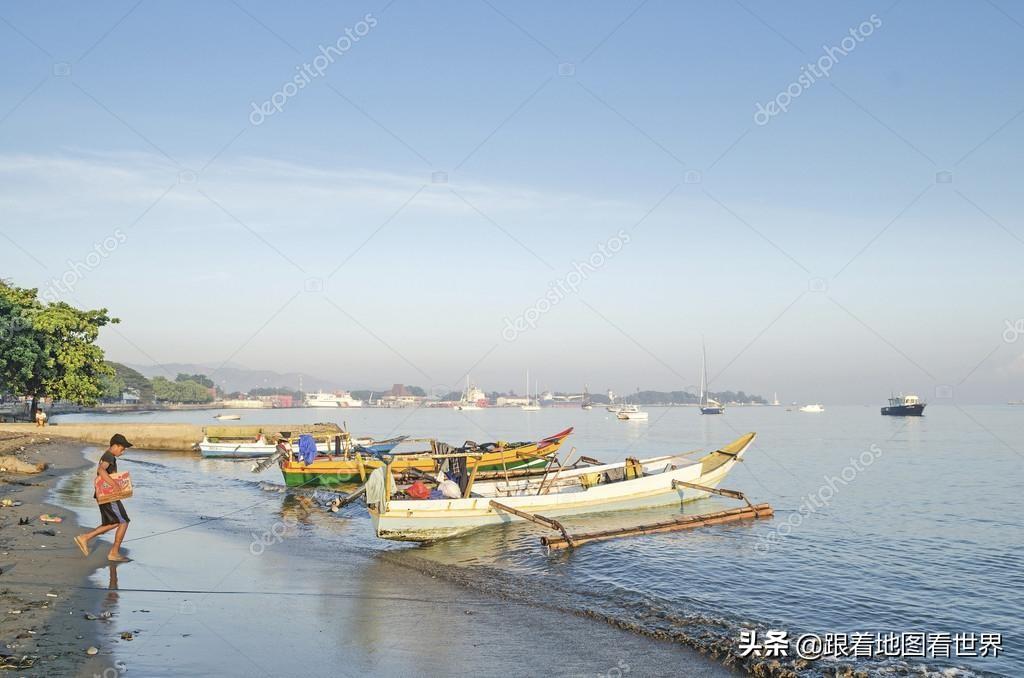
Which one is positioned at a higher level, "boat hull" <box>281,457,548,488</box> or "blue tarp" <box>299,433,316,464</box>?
"blue tarp" <box>299,433,316,464</box>

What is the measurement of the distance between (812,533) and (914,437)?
66.0m

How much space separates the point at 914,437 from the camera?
79.2 meters

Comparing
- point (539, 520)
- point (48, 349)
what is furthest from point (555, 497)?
point (48, 349)

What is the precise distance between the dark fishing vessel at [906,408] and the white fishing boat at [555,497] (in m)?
121

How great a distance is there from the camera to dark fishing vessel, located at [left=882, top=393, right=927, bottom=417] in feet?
435

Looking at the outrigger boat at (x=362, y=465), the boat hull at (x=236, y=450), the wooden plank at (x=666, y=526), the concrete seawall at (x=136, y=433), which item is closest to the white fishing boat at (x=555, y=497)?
the wooden plank at (x=666, y=526)

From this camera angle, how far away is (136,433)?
5422 centimetres

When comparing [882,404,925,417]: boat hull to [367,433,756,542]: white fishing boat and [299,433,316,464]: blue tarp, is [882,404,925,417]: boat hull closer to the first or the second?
[367,433,756,542]: white fishing boat

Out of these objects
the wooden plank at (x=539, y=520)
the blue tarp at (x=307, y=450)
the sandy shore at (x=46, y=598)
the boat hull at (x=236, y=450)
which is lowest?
the boat hull at (x=236, y=450)

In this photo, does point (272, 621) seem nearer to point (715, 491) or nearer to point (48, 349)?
point (715, 491)

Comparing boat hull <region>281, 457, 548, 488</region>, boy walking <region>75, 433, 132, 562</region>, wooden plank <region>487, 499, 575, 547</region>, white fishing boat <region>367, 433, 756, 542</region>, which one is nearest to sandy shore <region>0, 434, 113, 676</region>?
boy walking <region>75, 433, 132, 562</region>

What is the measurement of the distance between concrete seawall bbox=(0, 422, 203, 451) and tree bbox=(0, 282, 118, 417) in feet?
8.02

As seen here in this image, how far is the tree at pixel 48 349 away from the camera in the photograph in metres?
46.2

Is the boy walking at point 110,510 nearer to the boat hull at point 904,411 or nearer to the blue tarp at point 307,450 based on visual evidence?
the blue tarp at point 307,450
